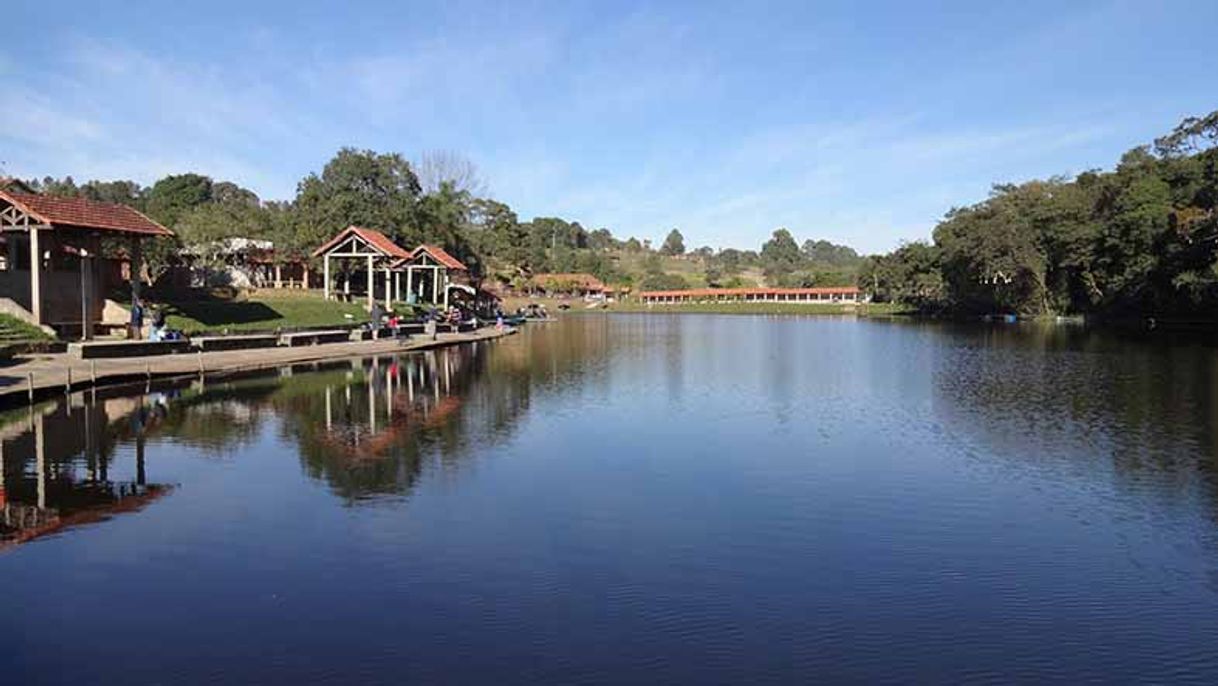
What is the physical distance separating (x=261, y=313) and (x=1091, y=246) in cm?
5126

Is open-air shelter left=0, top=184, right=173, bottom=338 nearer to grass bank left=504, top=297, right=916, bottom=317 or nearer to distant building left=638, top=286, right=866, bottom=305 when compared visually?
grass bank left=504, top=297, right=916, bottom=317

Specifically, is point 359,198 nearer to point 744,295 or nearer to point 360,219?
point 360,219

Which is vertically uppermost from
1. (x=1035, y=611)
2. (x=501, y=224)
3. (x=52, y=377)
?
(x=501, y=224)

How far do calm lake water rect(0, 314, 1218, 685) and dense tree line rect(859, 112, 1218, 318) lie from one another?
117ft

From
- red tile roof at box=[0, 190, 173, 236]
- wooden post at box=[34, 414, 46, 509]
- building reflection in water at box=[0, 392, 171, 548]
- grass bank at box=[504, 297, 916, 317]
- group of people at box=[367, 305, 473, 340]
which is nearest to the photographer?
building reflection in water at box=[0, 392, 171, 548]

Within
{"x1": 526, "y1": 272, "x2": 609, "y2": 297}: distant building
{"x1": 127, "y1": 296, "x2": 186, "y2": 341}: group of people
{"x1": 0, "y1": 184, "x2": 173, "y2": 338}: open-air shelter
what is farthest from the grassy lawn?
{"x1": 526, "y1": 272, "x2": 609, "y2": 297}: distant building

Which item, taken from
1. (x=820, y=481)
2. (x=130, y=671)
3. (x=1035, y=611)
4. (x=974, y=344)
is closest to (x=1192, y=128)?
(x=974, y=344)

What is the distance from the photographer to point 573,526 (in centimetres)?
952

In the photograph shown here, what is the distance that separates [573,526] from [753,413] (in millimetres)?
9224

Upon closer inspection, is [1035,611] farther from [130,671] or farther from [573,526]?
[130,671]

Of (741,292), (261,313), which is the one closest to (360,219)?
(261,313)

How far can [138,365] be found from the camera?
2267 centimetres

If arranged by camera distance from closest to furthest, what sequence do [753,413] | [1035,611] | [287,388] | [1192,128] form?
[1035,611] → [753,413] → [287,388] → [1192,128]

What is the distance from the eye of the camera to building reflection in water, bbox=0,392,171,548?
31.6ft
